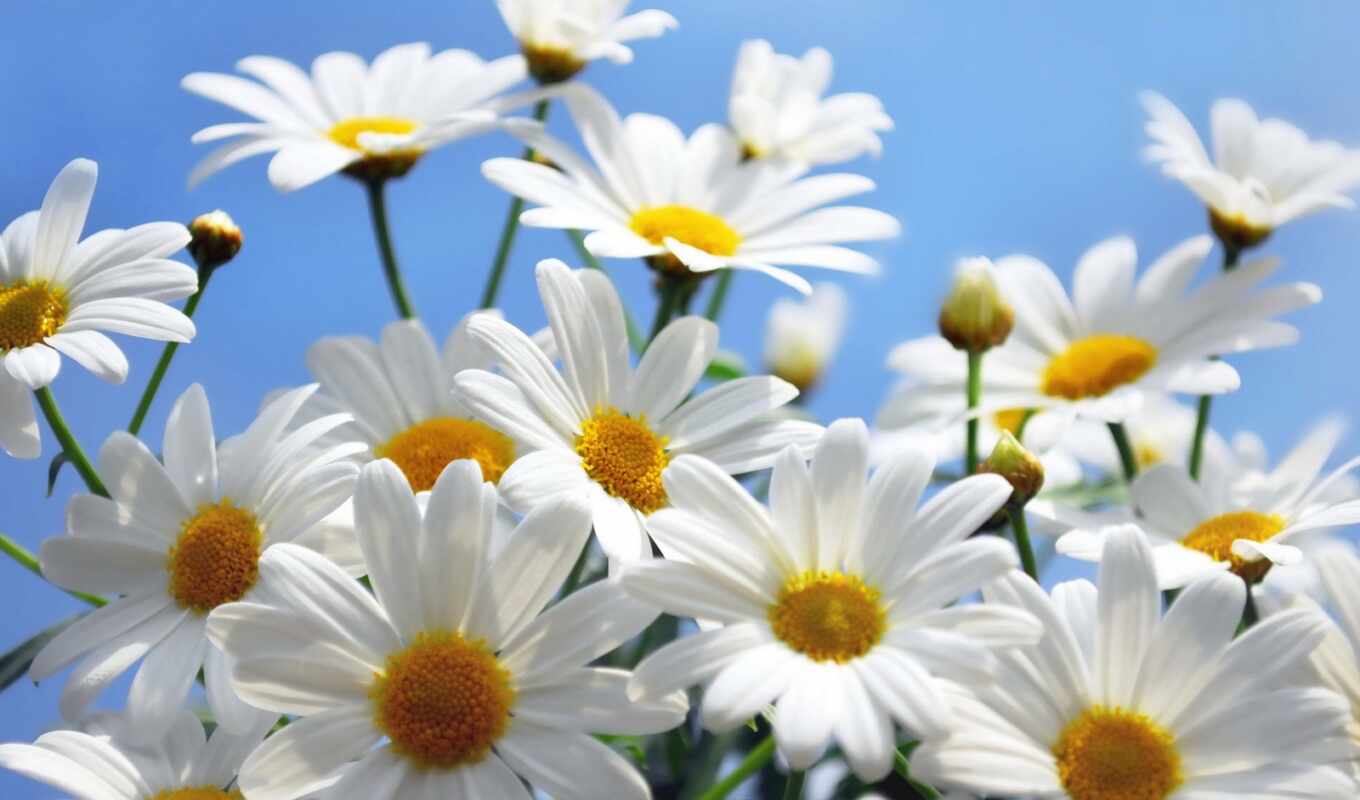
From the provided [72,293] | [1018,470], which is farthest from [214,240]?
[1018,470]

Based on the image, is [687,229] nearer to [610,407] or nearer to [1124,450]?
[610,407]

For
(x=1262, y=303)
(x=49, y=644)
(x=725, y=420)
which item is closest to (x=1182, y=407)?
(x=1262, y=303)

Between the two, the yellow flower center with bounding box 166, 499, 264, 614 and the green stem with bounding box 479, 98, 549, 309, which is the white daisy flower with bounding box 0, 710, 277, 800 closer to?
the yellow flower center with bounding box 166, 499, 264, 614

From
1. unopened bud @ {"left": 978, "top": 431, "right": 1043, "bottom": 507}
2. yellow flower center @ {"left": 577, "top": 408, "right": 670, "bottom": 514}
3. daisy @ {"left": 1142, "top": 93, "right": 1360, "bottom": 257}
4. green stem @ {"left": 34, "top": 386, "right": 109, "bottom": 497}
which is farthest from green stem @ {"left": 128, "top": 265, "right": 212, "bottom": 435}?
daisy @ {"left": 1142, "top": 93, "right": 1360, "bottom": 257}

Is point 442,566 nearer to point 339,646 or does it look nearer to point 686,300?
point 339,646

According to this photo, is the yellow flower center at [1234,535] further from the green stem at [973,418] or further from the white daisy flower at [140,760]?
the white daisy flower at [140,760]
